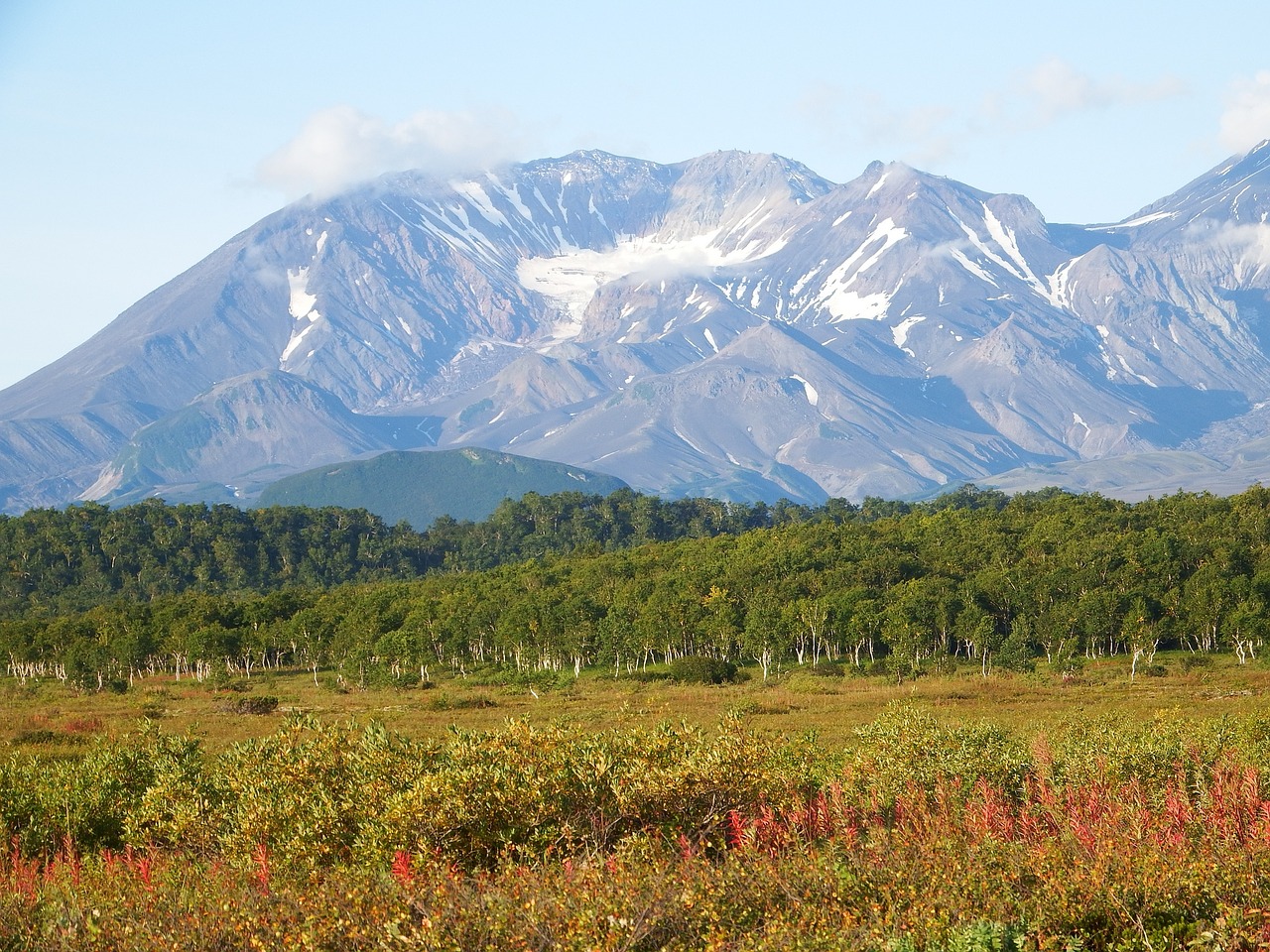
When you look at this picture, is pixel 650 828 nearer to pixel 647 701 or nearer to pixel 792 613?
pixel 647 701

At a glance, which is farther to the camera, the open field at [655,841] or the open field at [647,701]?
the open field at [647,701]

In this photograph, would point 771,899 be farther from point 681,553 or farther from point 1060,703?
point 681,553

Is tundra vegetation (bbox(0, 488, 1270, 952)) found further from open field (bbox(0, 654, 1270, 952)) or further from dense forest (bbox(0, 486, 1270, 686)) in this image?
dense forest (bbox(0, 486, 1270, 686))

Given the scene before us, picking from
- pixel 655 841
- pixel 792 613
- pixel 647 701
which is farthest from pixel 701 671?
pixel 655 841

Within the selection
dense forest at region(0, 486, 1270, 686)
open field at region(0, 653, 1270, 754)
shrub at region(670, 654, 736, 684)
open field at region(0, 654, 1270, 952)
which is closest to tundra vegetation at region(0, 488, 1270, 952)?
open field at region(0, 654, 1270, 952)

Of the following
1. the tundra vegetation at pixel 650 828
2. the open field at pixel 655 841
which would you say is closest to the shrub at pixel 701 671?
the tundra vegetation at pixel 650 828

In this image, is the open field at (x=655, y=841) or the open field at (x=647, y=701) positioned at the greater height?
the open field at (x=655, y=841)

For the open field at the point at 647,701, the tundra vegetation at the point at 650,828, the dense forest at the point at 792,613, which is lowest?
the open field at the point at 647,701

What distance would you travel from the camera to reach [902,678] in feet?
330

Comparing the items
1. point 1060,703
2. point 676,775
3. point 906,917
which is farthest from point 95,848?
point 1060,703

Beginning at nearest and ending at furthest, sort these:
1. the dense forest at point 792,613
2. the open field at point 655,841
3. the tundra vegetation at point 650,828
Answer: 1. the open field at point 655,841
2. the tundra vegetation at point 650,828
3. the dense forest at point 792,613

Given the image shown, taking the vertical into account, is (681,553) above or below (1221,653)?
above

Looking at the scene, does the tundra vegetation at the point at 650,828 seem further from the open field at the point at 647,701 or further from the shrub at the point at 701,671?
the shrub at the point at 701,671

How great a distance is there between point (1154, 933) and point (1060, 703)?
56.1 meters
